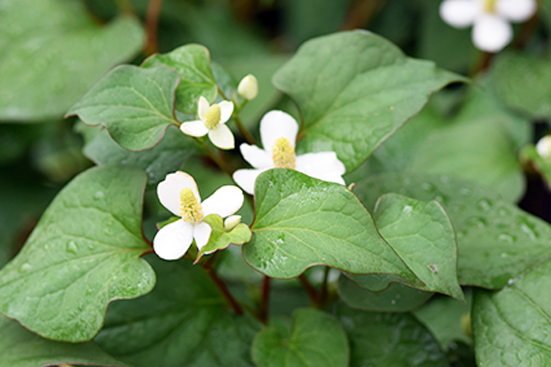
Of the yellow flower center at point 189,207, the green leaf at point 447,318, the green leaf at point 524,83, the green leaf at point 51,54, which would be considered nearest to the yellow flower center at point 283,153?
the yellow flower center at point 189,207

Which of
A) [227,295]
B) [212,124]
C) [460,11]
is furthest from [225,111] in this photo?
[460,11]

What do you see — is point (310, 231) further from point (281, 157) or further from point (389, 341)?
point (389, 341)

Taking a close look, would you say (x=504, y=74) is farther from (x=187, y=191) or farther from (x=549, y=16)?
(x=187, y=191)

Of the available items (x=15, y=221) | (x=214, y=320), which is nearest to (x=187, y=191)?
(x=214, y=320)

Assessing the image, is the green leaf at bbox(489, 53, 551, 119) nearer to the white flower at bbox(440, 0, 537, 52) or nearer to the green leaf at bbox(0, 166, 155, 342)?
the white flower at bbox(440, 0, 537, 52)

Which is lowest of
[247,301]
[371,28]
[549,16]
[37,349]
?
[247,301]

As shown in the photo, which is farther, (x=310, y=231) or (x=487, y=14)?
(x=487, y=14)
